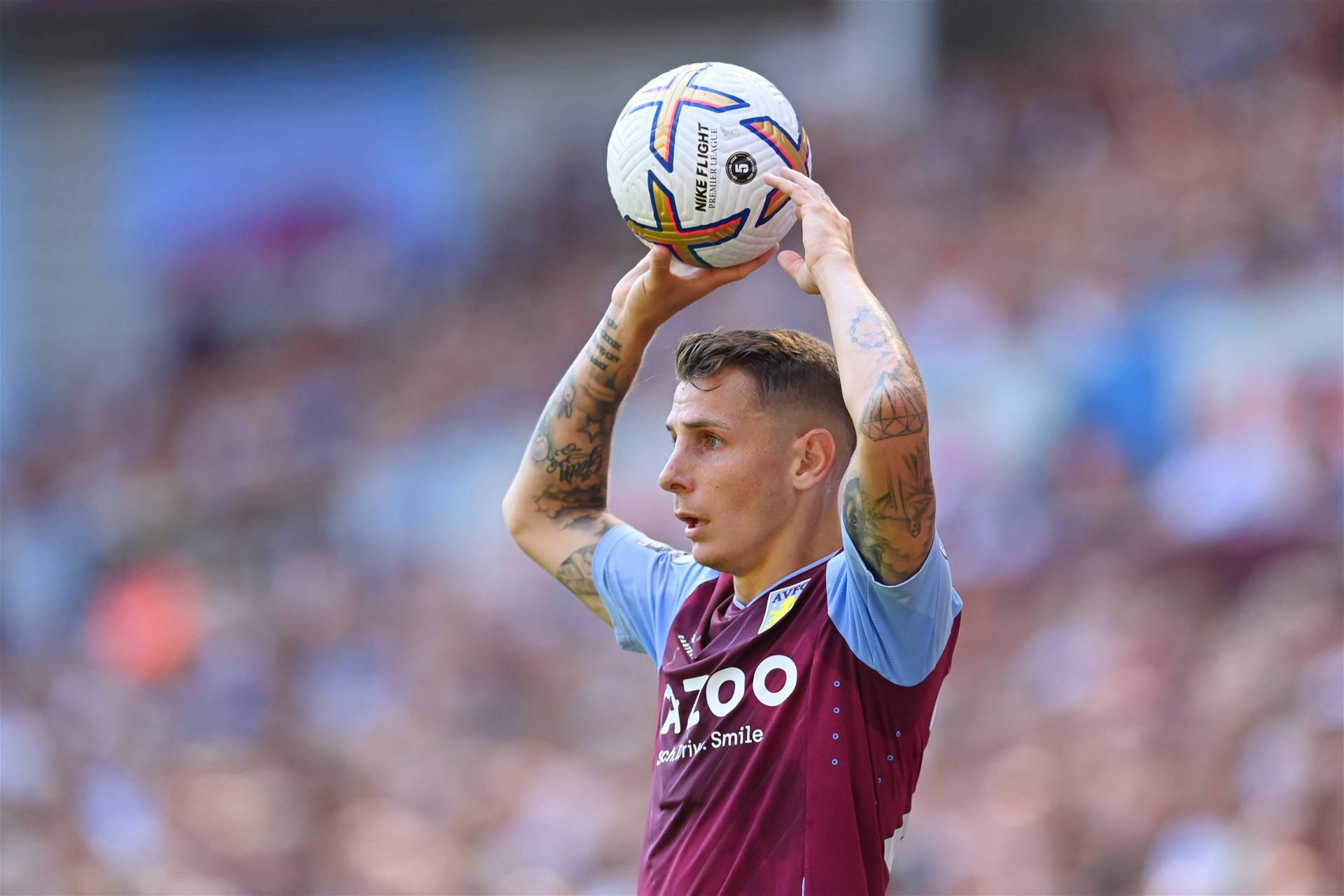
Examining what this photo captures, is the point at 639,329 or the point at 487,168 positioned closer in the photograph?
the point at 639,329

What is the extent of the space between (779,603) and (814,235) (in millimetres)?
761

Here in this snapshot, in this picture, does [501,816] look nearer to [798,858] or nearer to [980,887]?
[980,887]

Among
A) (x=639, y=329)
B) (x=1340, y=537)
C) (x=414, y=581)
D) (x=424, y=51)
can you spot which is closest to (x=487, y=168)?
(x=424, y=51)

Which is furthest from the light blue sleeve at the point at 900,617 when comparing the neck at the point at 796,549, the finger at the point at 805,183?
the finger at the point at 805,183

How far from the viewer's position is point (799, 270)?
11.2 ft

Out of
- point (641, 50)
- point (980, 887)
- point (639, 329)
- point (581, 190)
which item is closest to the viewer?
point (639, 329)

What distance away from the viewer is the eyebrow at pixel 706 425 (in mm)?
3443

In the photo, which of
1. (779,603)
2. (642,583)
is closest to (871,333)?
(779,603)

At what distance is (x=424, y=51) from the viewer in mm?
20969

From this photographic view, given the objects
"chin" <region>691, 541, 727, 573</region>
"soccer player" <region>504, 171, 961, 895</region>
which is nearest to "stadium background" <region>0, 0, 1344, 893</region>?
"soccer player" <region>504, 171, 961, 895</region>

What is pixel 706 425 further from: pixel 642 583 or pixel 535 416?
pixel 535 416

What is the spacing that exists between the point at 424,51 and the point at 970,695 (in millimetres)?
14314

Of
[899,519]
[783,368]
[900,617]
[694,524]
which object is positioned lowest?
[900,617]

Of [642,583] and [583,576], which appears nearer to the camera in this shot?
[642,583]
